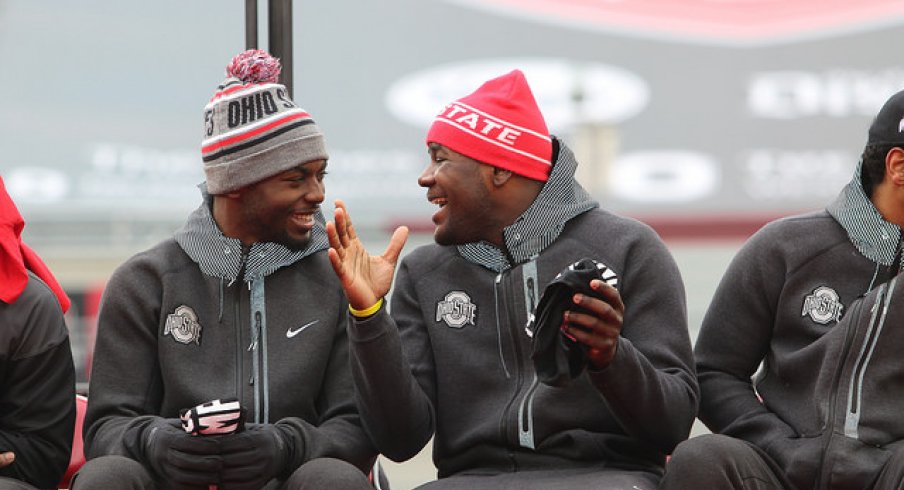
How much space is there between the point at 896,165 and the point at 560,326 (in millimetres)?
822

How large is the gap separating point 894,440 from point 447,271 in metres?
0.97

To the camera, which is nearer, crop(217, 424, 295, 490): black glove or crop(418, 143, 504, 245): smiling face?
crop(217, 424, 295, 490): black glove

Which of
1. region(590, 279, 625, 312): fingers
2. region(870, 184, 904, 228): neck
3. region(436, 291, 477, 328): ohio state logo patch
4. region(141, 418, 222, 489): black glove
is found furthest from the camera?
region(436, 291, 477, 328): ohio state logo patch

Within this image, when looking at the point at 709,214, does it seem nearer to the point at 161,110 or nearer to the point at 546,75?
the point at 546,75

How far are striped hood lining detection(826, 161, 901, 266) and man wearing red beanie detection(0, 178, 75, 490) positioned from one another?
1.61 metres

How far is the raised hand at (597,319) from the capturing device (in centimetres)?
250

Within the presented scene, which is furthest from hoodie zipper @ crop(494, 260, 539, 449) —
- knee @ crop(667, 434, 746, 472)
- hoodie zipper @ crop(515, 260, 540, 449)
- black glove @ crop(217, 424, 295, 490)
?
black glove @ crop(217, 424, 295, 490)

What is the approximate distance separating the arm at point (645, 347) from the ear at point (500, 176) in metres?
0.31

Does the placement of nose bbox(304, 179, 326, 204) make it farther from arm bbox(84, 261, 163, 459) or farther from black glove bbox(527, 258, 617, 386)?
black glove bbox(527, 258, 617, 386)

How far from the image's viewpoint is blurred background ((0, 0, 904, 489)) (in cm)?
694

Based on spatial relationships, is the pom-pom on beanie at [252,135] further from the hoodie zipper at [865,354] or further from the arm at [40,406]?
the hoodie zipper at [865,354]

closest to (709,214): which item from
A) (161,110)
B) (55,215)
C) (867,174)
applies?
(161,110)

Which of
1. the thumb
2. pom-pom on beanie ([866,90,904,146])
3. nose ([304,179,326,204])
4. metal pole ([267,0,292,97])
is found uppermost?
metal pole ([267,0,292,97])

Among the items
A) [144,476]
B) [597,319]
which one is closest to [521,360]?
[597,319]
